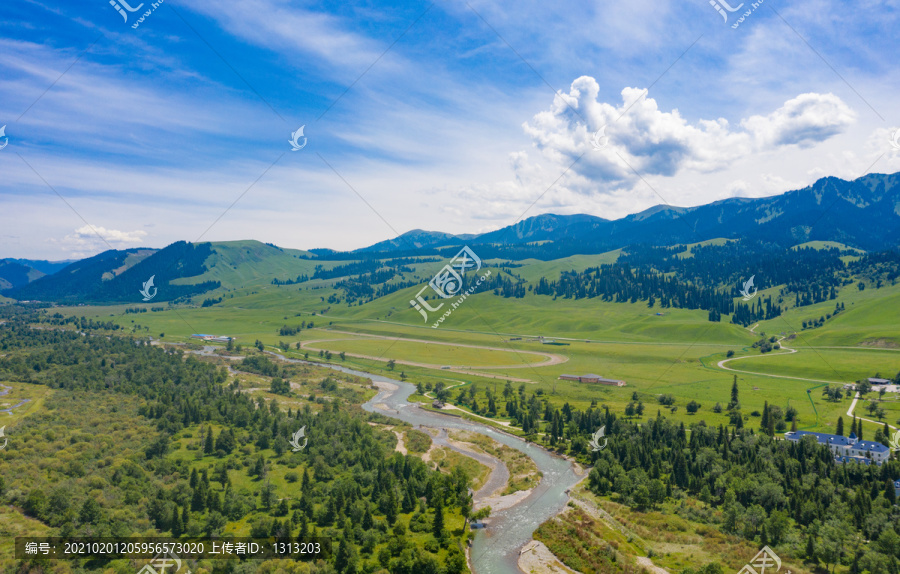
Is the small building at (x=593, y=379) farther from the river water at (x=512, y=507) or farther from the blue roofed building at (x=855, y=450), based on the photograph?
the blue roofed building at (x=855, y=450)

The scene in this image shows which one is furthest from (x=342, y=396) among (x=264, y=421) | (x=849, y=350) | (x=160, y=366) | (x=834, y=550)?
(x=849, y=350)

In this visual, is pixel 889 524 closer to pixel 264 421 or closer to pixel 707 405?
pixel 707 405

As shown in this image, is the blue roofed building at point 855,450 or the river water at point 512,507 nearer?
the river water at point 512,507

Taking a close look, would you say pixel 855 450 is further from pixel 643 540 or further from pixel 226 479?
pixel 226 479

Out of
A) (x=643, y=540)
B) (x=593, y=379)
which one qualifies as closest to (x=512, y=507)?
(x=643, y=540)

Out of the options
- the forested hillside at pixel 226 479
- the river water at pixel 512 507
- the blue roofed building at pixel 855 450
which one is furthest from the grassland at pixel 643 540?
the blue roofed building at pixel 855 450

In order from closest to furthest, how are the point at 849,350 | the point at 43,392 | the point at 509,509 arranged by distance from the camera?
1. the point at 509,509
2. the point at 43,392
3. the point at 849,350
